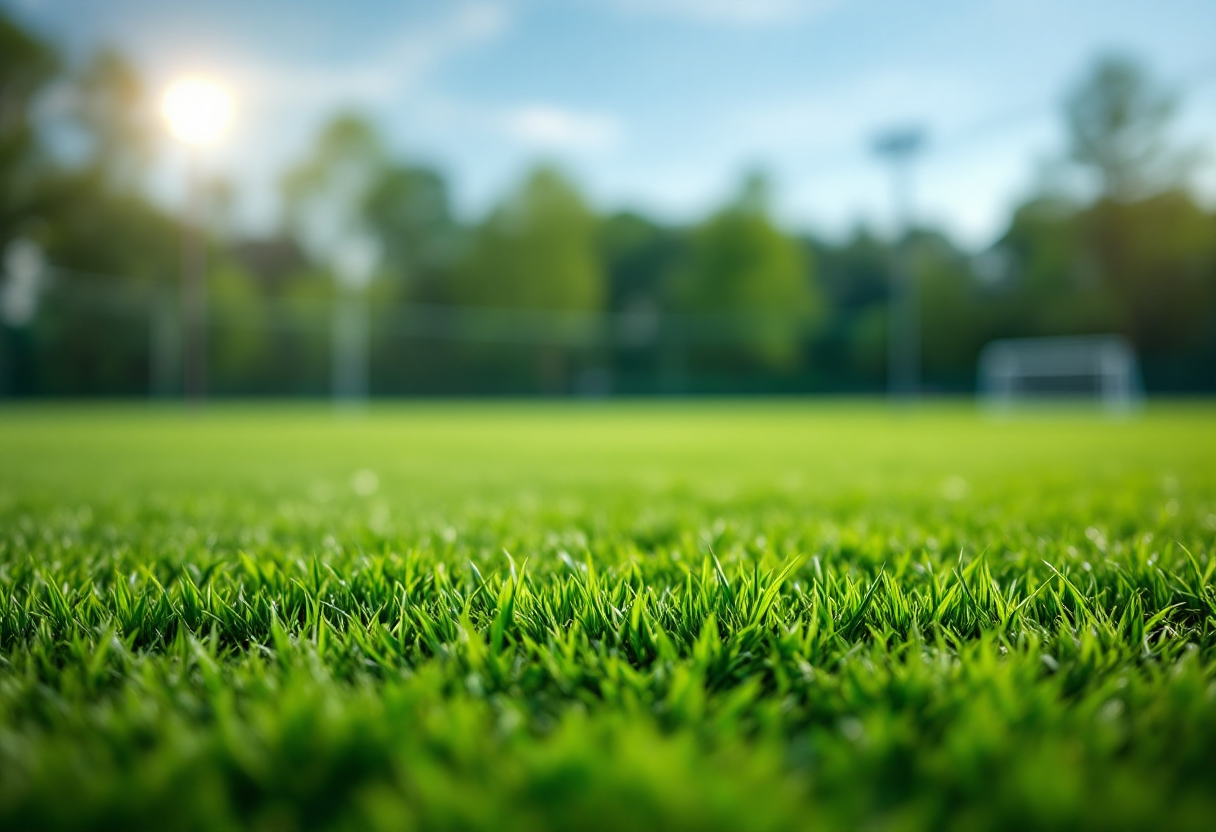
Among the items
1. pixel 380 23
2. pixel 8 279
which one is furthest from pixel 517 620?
pixel 380 23

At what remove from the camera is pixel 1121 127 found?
29172mm

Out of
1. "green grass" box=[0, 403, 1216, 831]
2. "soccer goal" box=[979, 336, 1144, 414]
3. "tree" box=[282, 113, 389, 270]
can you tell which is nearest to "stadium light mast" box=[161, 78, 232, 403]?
"green grass" box=[0, 403, 1216, 831]

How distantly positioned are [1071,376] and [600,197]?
26.2 meters

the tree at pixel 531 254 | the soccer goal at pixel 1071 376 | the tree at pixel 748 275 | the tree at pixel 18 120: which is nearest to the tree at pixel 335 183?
the tree at pixel 531 254

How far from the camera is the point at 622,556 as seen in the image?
154cm

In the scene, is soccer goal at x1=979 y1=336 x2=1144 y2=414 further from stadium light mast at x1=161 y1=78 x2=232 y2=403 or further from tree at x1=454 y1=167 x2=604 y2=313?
stadium light mast at x1=161 y1=78 x2=232 y2=403

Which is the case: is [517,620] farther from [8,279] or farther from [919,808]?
[8,279]

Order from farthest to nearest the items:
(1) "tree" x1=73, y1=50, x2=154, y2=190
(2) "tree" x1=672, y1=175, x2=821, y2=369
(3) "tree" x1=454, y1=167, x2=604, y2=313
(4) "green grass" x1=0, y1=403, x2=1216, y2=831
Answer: (2) "tree" x1=672, y1=175, x2=821, y2=369 < (3) "tree" x1=454, y1=167, x2=604, y2=313 < (1) "tree" x1=73, y1=50, x2=154, y2=190 < (4) "green grass" x1=0, y1=403, x2=1216, y2=831

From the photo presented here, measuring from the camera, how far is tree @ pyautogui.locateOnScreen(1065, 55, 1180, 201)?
93.5 feet

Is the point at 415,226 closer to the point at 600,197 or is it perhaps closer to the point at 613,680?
the point at 600,197

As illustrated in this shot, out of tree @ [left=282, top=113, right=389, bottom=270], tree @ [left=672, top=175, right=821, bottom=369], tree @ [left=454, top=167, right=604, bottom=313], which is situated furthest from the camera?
tree @ [left=672, top=175, right=821, bottom=369]

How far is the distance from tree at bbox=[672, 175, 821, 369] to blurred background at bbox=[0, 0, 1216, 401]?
0.66 ft

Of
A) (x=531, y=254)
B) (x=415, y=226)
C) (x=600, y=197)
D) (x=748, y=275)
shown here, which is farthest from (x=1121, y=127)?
(x=415, y=226)

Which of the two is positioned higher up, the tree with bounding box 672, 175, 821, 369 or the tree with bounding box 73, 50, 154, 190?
the tree with bounding box 73, 50, 154, 190
